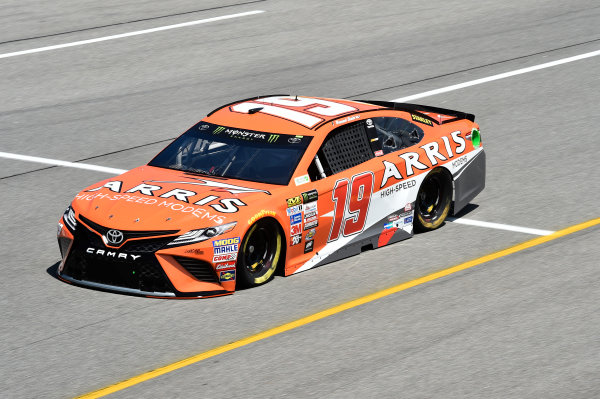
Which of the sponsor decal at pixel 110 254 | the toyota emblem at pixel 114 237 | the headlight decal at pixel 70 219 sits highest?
the headlight decal at pixel 70 219

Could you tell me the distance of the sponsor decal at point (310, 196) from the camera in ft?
32.6

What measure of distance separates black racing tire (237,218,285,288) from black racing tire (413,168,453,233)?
221cm

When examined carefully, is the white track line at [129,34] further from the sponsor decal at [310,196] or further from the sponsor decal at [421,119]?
the sponsor decal at [310,196]

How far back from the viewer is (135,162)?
14195 millimetres

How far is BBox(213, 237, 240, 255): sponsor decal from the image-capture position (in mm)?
9125

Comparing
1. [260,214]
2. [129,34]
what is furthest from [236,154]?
[129,34]

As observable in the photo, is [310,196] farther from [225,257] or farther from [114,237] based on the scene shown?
[114,237]

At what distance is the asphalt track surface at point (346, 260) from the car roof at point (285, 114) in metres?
1.42

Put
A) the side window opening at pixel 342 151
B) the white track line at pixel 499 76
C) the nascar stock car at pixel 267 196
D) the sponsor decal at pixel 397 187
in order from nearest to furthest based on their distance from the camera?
the nascar stock car at pixel 267 196 → the side window opening at pixel 342 151 → the sponsor decal at pixel 397 187 → the white track line at pixel 499 76

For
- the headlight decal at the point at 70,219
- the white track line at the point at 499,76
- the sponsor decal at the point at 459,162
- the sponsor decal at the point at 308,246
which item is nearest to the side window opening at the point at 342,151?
the sponsor decal at the point at 308,246

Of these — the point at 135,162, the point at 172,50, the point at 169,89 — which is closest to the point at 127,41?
the point at 172,50

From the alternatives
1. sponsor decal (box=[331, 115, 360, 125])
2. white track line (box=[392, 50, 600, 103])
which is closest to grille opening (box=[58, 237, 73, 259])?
sponsor decal (box=[331, 115, 360, 125])

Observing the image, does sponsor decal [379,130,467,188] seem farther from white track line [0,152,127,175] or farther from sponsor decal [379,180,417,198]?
white track line [0,152,127,175]

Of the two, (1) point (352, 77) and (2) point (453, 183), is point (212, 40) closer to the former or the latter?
(1) point (352, 77)
